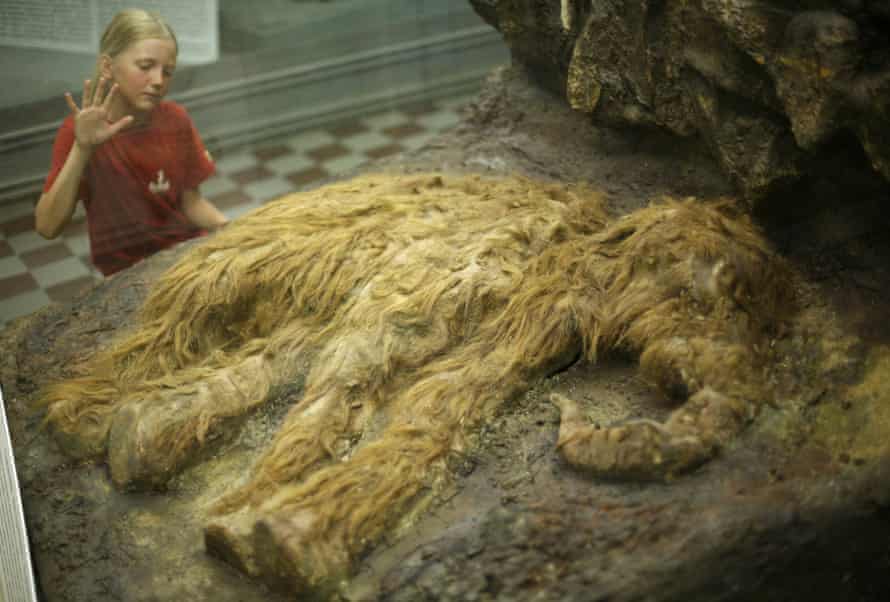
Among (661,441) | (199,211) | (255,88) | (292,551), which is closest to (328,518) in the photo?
(292,551)

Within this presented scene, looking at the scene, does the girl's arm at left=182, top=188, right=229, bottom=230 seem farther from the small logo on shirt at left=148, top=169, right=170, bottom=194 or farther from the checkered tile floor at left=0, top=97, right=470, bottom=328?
the checkered tile floor at left=0, top=97, right=470, bottom=328

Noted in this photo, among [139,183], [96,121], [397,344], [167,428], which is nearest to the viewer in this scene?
[167,428]

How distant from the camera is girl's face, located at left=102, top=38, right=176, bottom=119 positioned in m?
3.49

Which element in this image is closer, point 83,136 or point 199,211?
point 83,136

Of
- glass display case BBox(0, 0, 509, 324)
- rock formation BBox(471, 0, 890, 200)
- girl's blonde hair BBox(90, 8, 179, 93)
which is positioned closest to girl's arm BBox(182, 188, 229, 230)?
glass display case BBox(0, 0, 509, 324)

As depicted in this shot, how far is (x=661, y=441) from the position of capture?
2416 mm

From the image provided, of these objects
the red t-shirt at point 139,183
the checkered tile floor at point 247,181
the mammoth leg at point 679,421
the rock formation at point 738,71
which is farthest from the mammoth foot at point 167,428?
the rock formation at point 738,71

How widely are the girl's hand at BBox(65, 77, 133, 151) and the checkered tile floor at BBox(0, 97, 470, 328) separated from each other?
0.34 m

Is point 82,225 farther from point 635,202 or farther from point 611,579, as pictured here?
point 611,579

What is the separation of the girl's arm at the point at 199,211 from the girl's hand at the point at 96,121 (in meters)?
0.48

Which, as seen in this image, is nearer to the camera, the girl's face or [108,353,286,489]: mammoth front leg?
[108,353,286,489]: mammoth front leg

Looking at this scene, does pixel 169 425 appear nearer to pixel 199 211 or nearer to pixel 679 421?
pixel 679 421

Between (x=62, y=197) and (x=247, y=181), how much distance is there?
185 cm

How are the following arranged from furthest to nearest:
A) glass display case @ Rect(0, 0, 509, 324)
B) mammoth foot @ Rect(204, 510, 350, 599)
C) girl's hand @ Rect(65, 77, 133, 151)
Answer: glass display case @ Rect(0, 0, 509, 324) → girl's hand @ Rect(65, 77, 133, 151) → mammoth foot @ Rect(204, 510, 350, 599)
